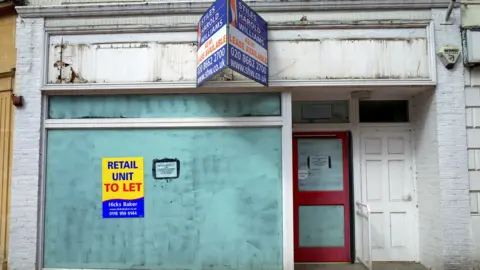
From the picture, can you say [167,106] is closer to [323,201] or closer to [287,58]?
[287,58]

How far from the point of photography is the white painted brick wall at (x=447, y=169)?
5711mm

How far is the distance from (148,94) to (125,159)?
1024 millimetres

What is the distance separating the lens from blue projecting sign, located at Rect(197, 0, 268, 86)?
5.07 m

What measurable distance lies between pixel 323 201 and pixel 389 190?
3.58ft

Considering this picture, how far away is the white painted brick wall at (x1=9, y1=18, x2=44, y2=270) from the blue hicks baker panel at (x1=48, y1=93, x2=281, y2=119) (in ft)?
1.17

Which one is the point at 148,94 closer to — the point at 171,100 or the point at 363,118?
the point at 171,100

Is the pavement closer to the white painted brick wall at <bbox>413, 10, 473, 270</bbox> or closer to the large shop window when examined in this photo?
the white painted brick wall at <bbox>413, 10, 473, 270</bbox>

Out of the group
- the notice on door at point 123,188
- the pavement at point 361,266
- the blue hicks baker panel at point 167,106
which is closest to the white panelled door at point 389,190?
the pavement at point 361,266

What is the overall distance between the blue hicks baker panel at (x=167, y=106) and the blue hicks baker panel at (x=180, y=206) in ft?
0.88

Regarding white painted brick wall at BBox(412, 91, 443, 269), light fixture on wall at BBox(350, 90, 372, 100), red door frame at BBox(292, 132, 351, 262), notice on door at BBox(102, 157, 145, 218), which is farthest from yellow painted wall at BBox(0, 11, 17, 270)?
white painted brick wall at BBox(412, 91, 443, 269)

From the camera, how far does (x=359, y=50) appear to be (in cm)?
598

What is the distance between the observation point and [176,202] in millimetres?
A: 6000

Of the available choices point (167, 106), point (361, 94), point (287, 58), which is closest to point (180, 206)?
point (167, 106)

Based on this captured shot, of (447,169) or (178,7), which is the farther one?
(178,7)
